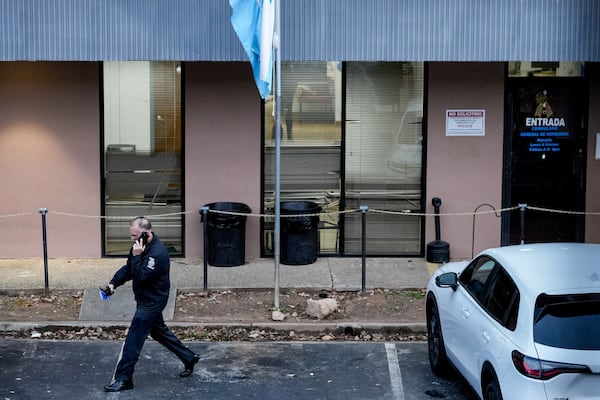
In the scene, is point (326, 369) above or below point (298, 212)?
below

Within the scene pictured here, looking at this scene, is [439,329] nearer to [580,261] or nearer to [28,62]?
[580,261]

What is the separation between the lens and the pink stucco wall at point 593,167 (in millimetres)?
13570

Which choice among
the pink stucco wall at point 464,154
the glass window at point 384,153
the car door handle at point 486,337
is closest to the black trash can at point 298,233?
the glass window at point 384,153

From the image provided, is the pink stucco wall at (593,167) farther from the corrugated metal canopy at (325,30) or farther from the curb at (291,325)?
the curb at (291,325)

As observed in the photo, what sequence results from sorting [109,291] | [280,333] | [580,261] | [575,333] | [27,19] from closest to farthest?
[575,333], [580,261], [109,291], [280,333], [27,19]

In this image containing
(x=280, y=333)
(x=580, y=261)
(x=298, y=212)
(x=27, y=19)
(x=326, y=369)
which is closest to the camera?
(x=580, y=261)

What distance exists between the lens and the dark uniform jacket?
845 cm

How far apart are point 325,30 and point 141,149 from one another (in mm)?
3370

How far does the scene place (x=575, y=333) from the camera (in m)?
6.49

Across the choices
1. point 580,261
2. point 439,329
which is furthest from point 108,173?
point 580,261

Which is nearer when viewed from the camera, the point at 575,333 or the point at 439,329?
the point at 575,333

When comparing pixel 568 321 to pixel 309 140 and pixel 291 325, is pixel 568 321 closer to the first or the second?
pixel 291 325

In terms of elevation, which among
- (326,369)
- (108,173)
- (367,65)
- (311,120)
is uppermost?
(367,65)

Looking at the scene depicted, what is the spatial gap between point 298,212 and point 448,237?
235 centimetres
